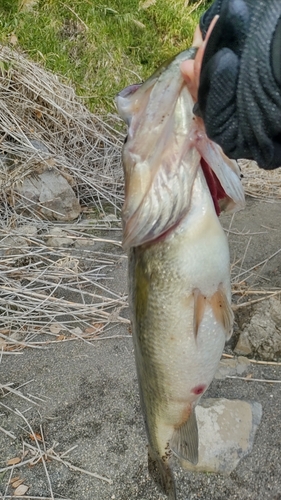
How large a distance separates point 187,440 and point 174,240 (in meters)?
0.78

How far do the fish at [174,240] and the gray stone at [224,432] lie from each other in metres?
0.83

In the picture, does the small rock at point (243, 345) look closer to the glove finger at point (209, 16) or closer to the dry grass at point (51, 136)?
the glove finger at point (209, 16)

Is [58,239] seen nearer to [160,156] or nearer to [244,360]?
[244,360]

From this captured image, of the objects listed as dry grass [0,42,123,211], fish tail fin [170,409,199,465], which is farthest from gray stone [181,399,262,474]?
dry grass [0,42,123,211]

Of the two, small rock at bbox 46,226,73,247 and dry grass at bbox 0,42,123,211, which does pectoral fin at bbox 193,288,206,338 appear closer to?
small rock at bbox 46,226,73,247

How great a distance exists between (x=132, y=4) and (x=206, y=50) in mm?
8035

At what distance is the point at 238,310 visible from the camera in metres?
3.65

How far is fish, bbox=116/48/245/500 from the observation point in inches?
56.1

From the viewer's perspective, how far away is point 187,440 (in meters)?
1.94

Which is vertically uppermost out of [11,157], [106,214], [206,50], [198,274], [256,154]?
[206,50]

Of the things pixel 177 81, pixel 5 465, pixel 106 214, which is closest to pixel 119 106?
pixel 177 81

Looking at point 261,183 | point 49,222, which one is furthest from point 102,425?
point 261,183

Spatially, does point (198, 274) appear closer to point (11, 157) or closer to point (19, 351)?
point (19, 351)

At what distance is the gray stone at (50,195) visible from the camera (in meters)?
5.17
